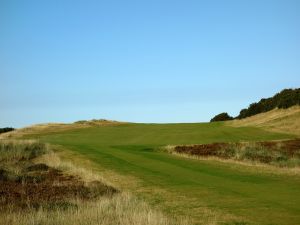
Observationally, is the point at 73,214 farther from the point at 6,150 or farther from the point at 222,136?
the point at 222,136

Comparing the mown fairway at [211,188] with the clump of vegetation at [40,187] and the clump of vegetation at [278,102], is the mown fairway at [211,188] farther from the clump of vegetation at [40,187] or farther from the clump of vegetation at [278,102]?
the clump of vegetation at [278,102]

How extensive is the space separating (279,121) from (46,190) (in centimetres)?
3967

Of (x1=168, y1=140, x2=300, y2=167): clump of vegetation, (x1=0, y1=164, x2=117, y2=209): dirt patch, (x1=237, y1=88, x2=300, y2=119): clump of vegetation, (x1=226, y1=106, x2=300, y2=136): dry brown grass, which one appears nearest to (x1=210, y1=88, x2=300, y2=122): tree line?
(x1=237, y1=88, x2=300, y2=119): clump of vegetation

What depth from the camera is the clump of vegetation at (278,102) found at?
60769mm

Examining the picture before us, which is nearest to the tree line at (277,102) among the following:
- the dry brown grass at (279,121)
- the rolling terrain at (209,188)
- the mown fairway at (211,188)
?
the dry brown grass at (279,121)

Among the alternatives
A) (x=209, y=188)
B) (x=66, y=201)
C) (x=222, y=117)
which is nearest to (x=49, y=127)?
(x=222, y=117)

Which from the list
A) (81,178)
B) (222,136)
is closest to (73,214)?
(81,178)

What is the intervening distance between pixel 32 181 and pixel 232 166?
11067 millimetres

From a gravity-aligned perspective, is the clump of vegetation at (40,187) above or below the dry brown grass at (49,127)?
below

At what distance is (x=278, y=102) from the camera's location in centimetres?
6500

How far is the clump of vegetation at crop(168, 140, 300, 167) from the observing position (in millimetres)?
34031

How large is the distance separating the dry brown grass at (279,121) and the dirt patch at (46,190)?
31.5m

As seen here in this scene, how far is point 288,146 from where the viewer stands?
129 feet

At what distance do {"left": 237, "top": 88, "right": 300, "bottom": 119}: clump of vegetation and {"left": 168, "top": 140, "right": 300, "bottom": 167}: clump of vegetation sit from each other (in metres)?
20.2
